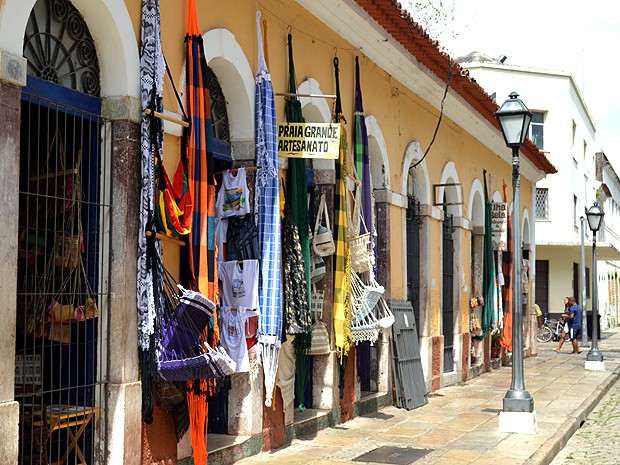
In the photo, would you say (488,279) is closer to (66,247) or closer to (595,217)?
(595,217)

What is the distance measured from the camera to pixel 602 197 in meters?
45.0

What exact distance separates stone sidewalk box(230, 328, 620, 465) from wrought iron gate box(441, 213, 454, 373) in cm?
57

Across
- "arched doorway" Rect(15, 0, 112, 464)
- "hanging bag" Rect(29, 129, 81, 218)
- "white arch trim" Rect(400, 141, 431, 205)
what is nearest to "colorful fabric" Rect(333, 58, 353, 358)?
"white arch trim" Rect(400, 141, 431, 205)

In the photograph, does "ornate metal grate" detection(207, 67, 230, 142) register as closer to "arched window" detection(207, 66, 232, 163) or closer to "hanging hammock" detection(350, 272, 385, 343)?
"arched window" detection(207, 66, 232, 163)

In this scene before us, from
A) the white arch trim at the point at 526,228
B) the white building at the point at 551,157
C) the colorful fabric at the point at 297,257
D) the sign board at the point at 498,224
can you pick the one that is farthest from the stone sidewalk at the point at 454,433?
the white building at the point at 551,157

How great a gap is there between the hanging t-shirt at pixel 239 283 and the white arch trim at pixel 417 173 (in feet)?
17.1

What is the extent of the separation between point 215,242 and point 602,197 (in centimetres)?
3986

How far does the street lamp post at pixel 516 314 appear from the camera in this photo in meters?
10.1

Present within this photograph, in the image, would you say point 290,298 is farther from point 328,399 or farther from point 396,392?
point 396,392

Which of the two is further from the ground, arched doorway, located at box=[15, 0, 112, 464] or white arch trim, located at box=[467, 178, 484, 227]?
white arch trim, located at box=[467, 178, 484, 227]

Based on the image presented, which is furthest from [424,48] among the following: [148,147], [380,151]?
[148,147]

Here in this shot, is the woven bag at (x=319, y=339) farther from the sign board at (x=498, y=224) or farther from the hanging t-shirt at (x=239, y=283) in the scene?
the sign board at (x=498, y=224)

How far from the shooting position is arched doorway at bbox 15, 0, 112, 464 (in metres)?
6.15

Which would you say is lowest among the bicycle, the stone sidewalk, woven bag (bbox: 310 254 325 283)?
the stone sidewalk
